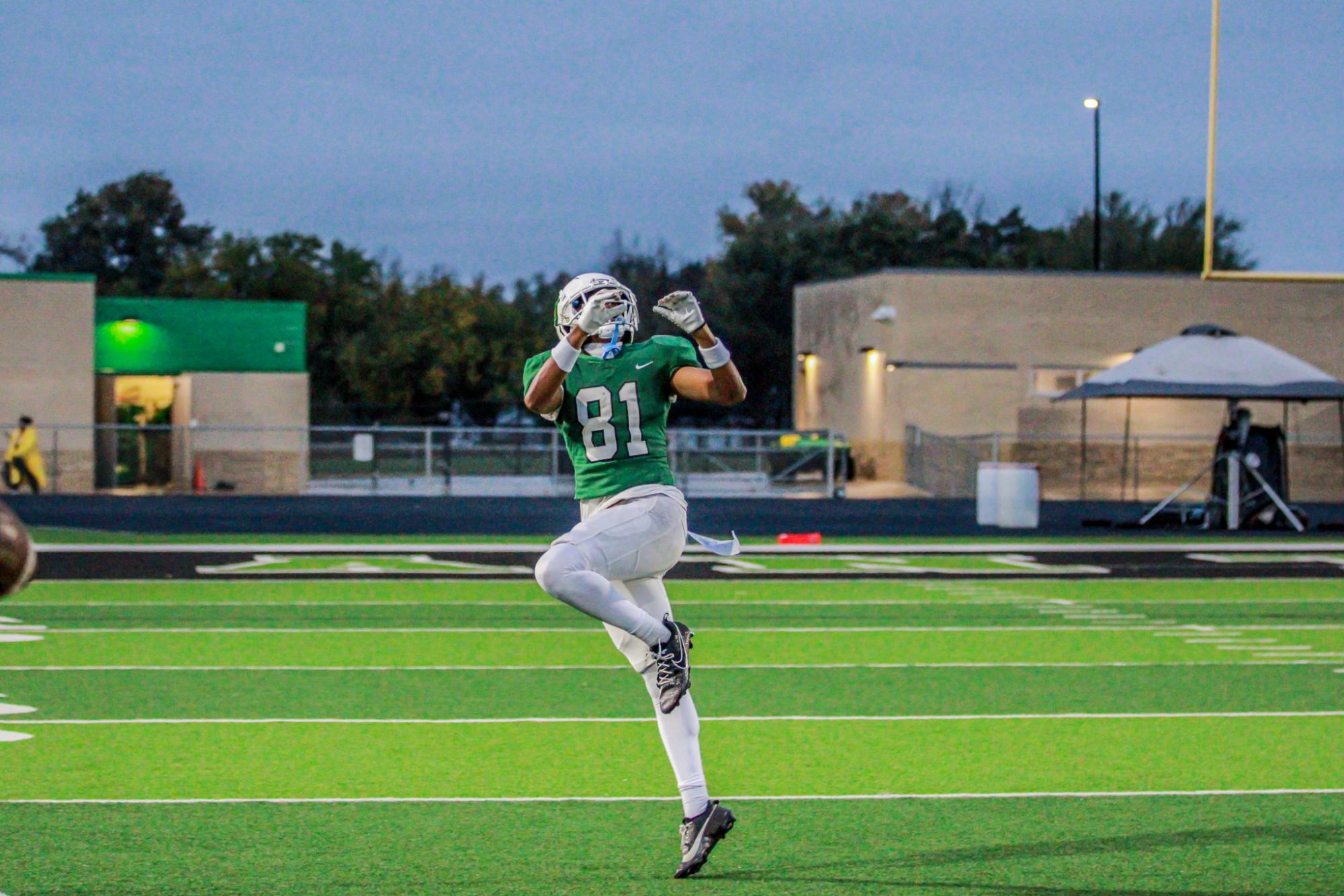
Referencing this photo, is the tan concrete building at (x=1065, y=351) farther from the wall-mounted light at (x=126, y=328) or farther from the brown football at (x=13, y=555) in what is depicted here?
the brown football at (x=13, y=555)

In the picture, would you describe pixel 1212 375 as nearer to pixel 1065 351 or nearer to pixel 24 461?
pixel 1065 351

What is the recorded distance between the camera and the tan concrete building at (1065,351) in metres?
39.2

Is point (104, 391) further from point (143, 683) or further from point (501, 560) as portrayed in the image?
point (143, 683)

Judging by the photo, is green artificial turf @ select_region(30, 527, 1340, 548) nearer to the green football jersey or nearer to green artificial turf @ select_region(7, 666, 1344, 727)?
green artificial turf @ select_region(7, 666, 1344, 727)

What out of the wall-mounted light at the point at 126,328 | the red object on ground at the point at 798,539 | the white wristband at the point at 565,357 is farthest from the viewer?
the wall-mounted light at the point at 126,328

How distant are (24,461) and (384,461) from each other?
652 cm

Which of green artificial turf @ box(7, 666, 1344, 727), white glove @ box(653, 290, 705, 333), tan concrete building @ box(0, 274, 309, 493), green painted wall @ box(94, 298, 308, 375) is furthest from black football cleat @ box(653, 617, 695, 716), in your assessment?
green painted wall @ box(94, 298, 308, 375)

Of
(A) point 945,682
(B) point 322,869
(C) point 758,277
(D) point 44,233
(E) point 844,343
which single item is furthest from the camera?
(D) point 44,233

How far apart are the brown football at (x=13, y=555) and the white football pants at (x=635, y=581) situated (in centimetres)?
213

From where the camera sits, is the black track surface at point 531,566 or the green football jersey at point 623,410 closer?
the green football jersey at point 623,410

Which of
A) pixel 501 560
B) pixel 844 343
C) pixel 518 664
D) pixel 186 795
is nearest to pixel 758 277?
pixel 844 343

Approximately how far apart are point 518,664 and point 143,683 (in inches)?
91.7

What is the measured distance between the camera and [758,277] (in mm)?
64688

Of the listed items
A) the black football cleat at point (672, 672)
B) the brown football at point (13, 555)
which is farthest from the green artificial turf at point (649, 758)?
the brown football at point (13, 555)
